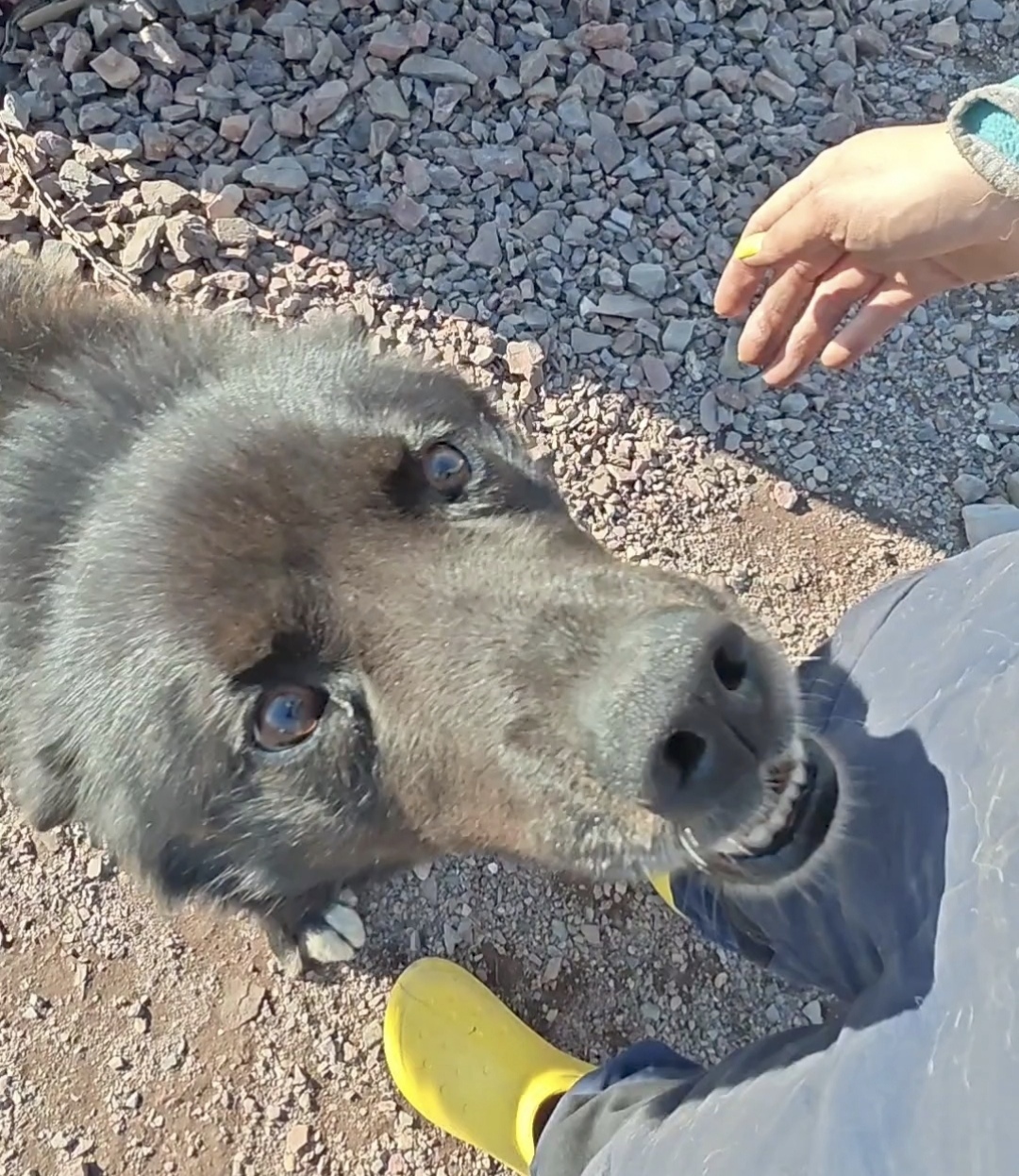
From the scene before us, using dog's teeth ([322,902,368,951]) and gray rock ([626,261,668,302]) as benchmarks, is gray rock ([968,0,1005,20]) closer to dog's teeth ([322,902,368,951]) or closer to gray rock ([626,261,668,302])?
gray rock ([626,261,668,302])

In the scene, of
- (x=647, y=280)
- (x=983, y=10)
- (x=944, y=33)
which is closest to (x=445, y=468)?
(x=647, y=280)

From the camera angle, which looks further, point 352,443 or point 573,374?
point 573,374

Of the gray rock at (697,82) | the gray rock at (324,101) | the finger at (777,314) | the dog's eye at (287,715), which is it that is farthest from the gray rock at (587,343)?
the dog's eye at (287,715)

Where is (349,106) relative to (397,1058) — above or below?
above

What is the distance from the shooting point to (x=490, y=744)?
196 centimetres

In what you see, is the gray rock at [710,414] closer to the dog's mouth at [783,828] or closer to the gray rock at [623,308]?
the gray rock at [623,308]

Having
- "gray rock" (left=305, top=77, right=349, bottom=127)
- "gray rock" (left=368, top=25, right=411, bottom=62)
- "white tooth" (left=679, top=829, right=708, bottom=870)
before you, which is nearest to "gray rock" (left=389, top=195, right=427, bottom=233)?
"gray rock" (left=305, top=77, right=349, bottom=127)

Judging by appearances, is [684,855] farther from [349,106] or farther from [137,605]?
[349,106]

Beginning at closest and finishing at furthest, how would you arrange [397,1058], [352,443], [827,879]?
[352,443], [827,879], [397,1058]

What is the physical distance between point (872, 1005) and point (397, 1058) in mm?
1473

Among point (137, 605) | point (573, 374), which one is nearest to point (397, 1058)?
point (137, 605)

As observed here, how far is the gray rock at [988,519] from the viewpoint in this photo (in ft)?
11.5

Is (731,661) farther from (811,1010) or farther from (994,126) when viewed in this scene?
(811,1010)

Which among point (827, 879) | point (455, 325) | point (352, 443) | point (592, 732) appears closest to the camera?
point (592, 732)
